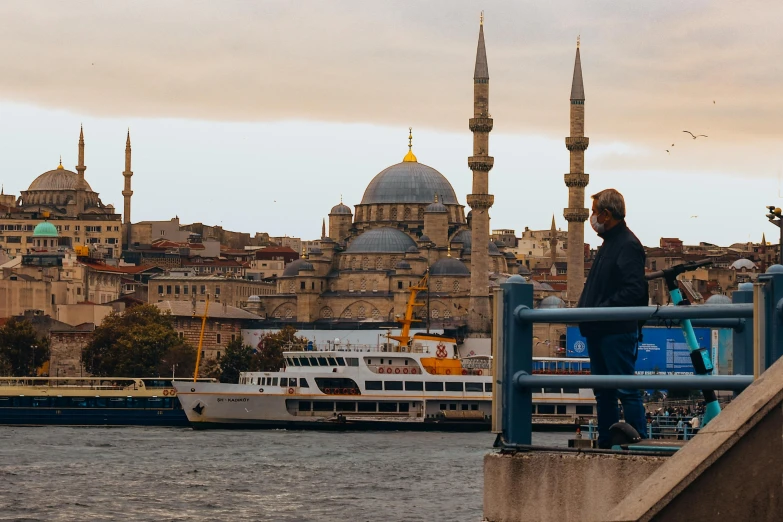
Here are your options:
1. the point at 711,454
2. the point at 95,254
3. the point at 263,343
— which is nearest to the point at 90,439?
the point at 263,343

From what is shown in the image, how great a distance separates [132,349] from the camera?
264 ft

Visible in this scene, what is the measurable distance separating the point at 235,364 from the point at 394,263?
22796 millimetres

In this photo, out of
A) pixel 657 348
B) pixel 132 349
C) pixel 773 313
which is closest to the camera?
pixel 773 313

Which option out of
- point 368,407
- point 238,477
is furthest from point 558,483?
point 368,407

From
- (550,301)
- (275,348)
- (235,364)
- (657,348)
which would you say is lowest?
(235,364)

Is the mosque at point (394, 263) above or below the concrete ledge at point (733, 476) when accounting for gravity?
above

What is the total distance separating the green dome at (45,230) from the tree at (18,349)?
48.0 metres

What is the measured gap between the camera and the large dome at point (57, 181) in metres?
149

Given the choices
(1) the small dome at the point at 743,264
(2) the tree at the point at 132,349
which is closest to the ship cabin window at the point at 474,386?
(2) the tree at the point at 132,349

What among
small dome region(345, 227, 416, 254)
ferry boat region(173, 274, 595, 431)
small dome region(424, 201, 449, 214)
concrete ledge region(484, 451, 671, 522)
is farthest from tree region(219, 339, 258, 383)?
concrete ledge region(484, 451, 671, 522)

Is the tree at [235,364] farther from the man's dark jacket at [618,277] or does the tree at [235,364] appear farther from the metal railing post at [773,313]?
the metal railing post at [773,313]

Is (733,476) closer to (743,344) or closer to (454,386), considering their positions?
(743,344)

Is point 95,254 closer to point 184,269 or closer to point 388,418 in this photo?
point 184,269

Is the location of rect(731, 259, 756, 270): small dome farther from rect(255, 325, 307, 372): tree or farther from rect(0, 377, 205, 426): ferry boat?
rect(0, 377, 205, 426): ferry boat
